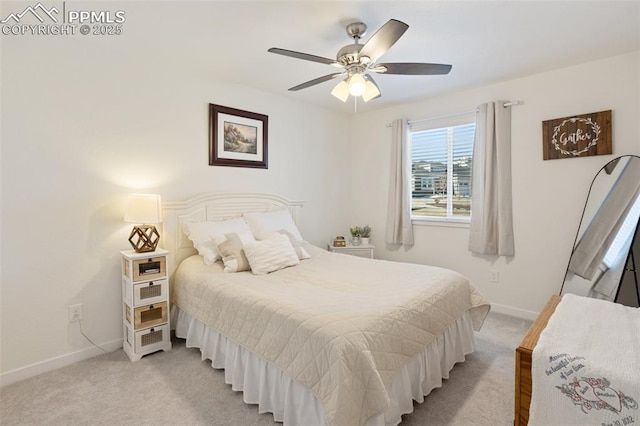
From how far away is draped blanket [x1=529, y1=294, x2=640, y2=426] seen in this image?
119cm

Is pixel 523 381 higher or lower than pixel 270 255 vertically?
lower

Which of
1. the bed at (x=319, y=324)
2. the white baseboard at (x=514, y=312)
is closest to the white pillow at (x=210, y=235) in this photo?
the bed at (x=319, y=324)

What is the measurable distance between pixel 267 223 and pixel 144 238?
1.13 metres

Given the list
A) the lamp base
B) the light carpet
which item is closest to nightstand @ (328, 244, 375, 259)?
the light carpet

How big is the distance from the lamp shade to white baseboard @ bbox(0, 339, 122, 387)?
1.09 meters

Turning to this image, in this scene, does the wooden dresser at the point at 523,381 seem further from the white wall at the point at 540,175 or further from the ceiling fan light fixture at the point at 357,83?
the white wall at the point at 540,175

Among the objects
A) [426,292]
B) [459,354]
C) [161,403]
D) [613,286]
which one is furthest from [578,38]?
[161,403]

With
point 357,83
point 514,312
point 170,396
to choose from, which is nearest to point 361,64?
point 357,83

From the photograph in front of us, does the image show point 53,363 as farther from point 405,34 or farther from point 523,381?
point 405,34

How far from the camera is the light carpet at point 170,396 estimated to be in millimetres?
1744

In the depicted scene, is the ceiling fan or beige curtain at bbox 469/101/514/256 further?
beige curtain at bbox 469/101/514/256

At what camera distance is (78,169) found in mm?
2367

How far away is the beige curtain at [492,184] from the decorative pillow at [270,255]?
2.11 metres

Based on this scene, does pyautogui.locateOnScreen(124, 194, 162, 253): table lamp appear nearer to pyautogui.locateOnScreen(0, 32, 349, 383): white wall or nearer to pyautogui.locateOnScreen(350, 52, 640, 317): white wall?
pyautogui.locateOnScreen(0, 32, 349, 383): white wall
